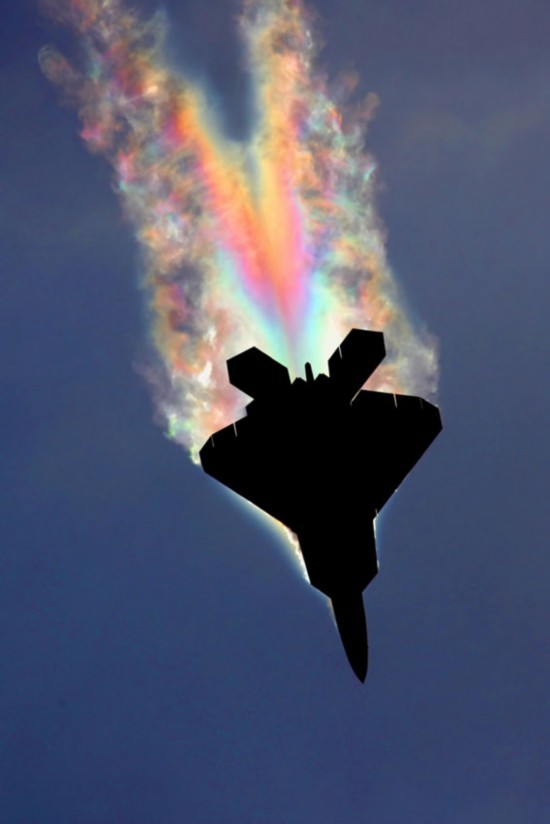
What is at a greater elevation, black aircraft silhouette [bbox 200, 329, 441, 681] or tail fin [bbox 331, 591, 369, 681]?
black aircraft silhouette [bbox 200, 329, 441, 681]

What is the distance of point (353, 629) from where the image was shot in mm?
24625

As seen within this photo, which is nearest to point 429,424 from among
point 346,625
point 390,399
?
point 390,399

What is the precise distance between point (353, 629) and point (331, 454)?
22.4ft

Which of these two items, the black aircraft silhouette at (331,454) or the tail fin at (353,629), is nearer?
the black aircraft silhouette at (331,454)

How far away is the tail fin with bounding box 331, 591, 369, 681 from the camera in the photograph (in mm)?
24531

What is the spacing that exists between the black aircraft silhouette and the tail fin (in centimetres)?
3

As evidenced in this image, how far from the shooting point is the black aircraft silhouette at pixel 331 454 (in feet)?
68.2

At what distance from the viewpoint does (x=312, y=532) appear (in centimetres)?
2311

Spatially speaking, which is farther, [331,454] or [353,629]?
[353,629]

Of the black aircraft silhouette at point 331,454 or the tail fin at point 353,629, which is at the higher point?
the black aircraft silhouette at point 331,454

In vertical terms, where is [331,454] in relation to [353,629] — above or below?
above

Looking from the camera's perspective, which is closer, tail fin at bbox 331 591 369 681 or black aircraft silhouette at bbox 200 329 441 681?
black aircraft silhouette at bbox 200 329 441 681

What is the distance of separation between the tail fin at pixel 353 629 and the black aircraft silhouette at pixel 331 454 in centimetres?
3

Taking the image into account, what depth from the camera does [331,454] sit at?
69.7 ft
